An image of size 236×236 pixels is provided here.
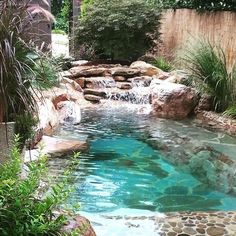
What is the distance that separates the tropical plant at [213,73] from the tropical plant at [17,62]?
187 inches

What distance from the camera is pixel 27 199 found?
2.29 m

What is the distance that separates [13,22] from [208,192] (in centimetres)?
250

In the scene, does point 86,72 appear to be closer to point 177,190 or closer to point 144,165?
point 144,165

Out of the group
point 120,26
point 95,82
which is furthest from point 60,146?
point 120,26

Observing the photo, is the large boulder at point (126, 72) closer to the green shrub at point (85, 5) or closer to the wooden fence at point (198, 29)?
the wooden fence at point (198, 29)

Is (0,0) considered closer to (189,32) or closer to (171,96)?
(171,96)

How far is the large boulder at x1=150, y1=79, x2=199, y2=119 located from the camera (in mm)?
8133

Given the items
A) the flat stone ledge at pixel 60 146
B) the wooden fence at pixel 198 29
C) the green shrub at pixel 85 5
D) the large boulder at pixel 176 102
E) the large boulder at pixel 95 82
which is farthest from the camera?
the green shrub at pixel 85 5

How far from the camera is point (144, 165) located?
5340 millimetres

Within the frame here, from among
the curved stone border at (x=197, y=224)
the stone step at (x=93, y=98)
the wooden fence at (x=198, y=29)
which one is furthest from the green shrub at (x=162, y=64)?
the curved stone border at (x=197, y=224)

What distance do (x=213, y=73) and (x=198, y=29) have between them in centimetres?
294

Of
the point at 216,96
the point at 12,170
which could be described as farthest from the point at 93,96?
the point at 12,170

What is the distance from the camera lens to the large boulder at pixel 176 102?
8.13 m

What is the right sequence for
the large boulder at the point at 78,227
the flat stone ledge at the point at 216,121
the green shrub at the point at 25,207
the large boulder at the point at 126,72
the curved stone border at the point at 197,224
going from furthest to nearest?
the large boulder at the point at 126,72 → the flat stone ledge at the point at 216,121 → the curved stone border at the point at 197,224 → the large boulder at the point at 78,227 → the green shrub at the point at 25,207
